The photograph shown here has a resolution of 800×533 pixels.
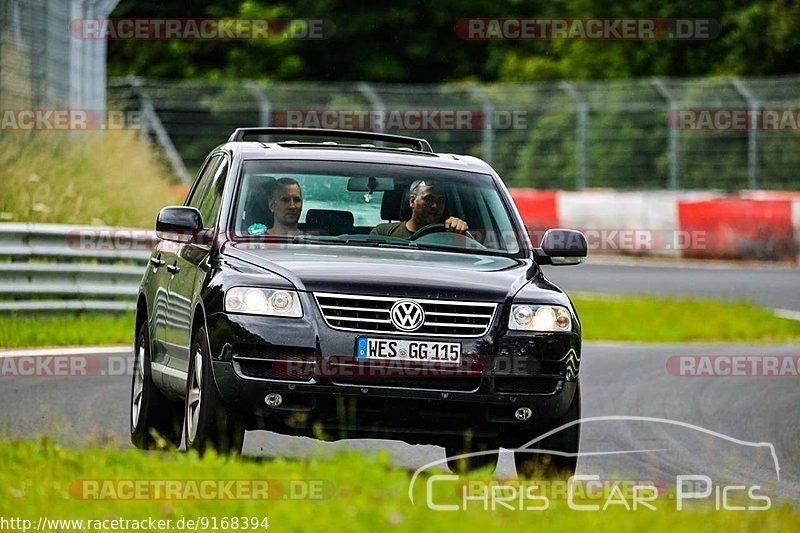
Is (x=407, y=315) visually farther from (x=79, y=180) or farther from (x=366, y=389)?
(x=79, y=180)

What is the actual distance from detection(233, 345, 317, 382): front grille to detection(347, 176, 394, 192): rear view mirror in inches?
67.9

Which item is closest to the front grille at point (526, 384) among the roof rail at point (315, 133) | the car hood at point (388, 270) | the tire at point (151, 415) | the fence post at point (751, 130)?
the car hood at point (388, 270)

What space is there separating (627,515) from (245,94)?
29663mm

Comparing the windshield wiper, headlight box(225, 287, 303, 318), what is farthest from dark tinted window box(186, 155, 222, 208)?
headlight box(225, 287, 303, 318)

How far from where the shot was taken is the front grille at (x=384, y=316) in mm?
8477

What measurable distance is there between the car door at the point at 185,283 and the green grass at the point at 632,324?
5976 mm

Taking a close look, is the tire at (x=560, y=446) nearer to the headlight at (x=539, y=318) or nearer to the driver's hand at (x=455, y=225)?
the headlight at (x=539, y=318)

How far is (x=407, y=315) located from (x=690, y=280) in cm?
1849

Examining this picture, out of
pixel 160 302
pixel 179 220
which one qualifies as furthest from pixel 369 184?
pixel 160 302

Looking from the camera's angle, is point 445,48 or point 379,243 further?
point 445,48

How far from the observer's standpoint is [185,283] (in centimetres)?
957

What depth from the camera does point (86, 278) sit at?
17.7 metres

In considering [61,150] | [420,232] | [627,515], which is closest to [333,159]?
[420,232]

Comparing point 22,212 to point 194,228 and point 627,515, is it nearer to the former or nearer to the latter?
point 194,228
